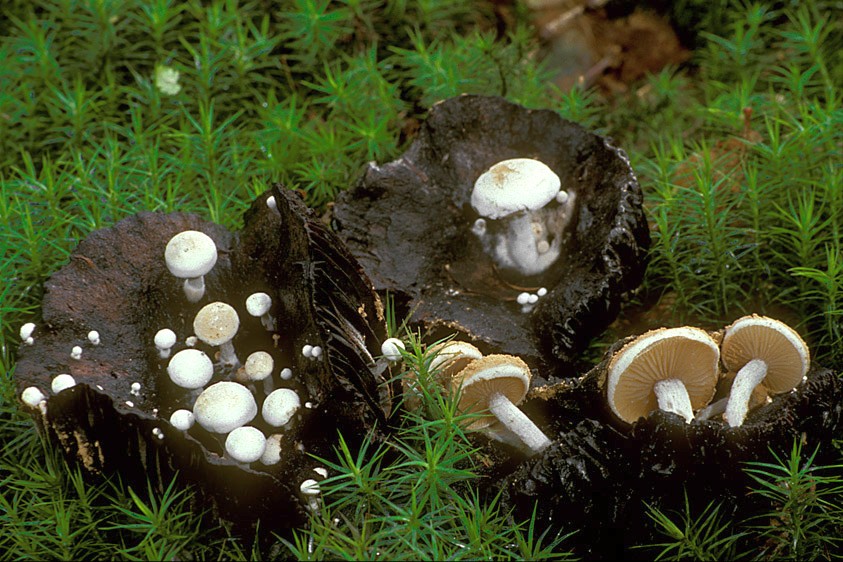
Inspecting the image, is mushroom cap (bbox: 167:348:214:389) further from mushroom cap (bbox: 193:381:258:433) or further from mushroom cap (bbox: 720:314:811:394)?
mushroom cap (bbox: 720:314:811:394)

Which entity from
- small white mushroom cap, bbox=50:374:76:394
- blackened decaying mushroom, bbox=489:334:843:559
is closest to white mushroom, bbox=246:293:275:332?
small white mushroom cap, bbox=50:374:76:394

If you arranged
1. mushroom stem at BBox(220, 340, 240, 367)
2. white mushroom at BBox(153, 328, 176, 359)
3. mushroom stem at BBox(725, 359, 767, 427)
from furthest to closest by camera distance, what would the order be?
1. mushroom stem at BBox(220, 340, 240, 367)
2. white mushroom at BBox(153, 328, 176, 359)
3. mushroom stem at BBox(725, 359, 767, 427)

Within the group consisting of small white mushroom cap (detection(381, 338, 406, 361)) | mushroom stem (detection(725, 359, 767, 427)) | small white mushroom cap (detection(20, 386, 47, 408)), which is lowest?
mushroom stem (detection(725, 359, 767, 427))

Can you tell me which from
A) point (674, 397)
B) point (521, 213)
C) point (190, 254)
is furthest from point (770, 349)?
point (190, 254)

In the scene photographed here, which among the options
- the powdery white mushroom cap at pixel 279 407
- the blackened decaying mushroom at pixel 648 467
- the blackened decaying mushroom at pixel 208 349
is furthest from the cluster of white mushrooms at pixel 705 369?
the powdery white mushroom cap at pixel 279 407

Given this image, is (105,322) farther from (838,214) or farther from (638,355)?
(838,214)

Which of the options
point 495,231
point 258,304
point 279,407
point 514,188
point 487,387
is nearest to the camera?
point 279,407

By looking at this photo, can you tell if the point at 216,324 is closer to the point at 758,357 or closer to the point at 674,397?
the point at 674,397

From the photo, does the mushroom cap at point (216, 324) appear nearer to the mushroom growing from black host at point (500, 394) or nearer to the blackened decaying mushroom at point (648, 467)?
the mushroom growing from black host at point (500, 394)
